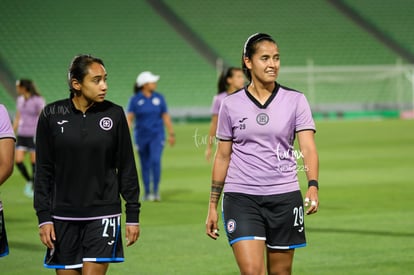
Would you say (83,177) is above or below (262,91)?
below

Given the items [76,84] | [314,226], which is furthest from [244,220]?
[314,226]

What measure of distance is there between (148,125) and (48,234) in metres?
10.4

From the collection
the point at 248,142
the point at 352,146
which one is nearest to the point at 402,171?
the point at 352,146

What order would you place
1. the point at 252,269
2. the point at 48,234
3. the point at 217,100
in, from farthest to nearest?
the point at 217,100, the point at 252,269, the point at 48,234

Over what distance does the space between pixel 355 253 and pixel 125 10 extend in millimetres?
40895

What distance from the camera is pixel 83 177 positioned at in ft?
19.6

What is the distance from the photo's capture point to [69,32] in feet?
156

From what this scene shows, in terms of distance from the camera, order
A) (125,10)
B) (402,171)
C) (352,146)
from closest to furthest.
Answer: (402,171)
(352,146)
(125,10)

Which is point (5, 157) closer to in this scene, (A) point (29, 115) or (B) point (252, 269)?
(B) point (252, 269)

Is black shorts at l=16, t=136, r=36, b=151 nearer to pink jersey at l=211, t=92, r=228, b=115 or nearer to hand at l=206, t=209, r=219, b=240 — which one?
pink jersey at l=211, t=92, r=228, b=115

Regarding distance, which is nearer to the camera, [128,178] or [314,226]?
[128,178]

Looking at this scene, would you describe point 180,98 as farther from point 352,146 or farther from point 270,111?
point 270,111

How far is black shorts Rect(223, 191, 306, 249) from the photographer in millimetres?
6309

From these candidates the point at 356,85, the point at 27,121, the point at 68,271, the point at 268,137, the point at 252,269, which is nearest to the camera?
the point at 68,271
